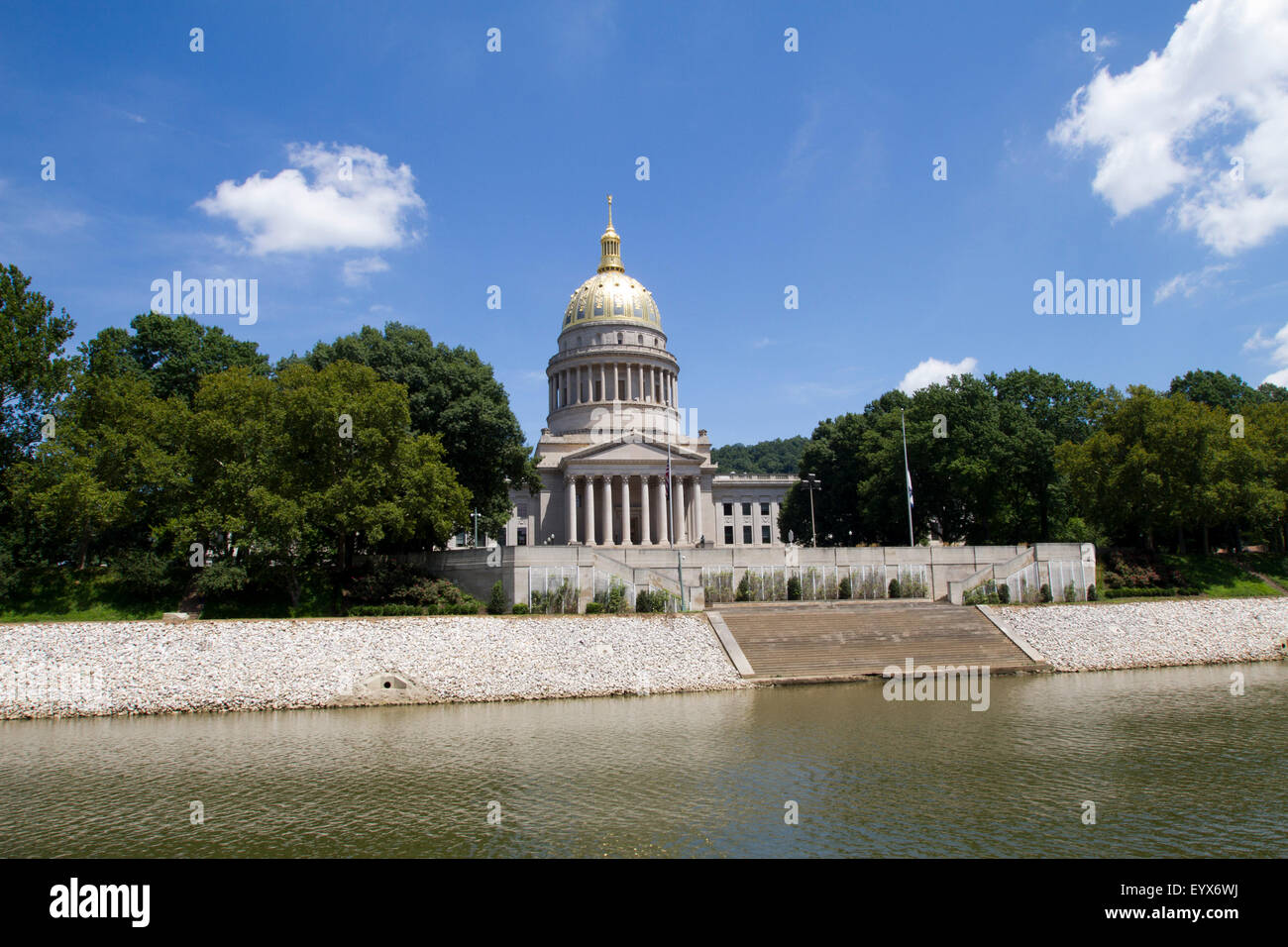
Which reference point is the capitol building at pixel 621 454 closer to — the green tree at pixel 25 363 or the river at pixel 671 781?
the green tree at pixel 25 363

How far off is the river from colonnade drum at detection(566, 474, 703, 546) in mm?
48379

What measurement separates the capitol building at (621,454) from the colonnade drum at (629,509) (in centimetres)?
11

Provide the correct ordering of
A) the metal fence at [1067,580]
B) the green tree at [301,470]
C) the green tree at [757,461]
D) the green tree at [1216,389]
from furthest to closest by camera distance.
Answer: the green tree at [757,461] < the green tree at [1216,389] < the metal fence at [1067,580] < the green tree at [301,470]

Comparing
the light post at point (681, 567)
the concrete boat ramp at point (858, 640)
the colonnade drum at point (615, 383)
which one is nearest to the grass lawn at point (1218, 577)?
the concrete boat ramp at point (858, 640)

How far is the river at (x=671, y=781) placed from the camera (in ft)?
49.5

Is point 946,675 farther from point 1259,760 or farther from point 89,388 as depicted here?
point 89,388

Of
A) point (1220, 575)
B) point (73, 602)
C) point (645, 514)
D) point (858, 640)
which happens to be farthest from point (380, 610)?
point (1220, 575)

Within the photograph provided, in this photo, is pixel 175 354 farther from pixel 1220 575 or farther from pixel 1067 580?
pixel 1220 575

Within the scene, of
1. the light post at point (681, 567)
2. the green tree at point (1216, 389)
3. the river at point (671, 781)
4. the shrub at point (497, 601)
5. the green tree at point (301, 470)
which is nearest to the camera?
the river at point (671, 781)

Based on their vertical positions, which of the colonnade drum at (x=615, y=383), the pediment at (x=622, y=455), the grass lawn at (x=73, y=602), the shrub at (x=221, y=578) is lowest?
the grass lawn at (x=73, y=602)

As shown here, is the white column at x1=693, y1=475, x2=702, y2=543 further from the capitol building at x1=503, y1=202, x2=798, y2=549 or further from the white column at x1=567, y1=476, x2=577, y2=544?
the white column at x1=567, y1=476, x2=577, y2=544

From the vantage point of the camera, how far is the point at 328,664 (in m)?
32.9

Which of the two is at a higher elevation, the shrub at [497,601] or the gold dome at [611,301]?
the gold dome at [611,301]
